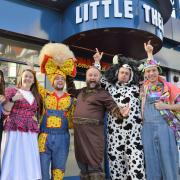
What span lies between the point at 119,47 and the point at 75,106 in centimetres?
360

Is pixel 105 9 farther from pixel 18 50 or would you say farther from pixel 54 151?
pixel 54 151

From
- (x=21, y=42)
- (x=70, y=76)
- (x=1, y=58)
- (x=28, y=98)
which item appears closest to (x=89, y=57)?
(x=21, y=42)

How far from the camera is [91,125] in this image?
333 centimetres

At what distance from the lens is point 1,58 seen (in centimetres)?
583

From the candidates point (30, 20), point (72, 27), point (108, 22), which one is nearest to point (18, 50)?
point (30, 20)

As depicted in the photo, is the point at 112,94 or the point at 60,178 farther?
the point at 112,94

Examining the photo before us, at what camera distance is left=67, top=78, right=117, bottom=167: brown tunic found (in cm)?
325

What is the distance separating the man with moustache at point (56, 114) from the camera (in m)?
3.35

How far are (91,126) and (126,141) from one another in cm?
47

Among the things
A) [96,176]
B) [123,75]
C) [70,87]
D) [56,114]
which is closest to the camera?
[96,176]

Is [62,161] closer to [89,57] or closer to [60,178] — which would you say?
[60,178]

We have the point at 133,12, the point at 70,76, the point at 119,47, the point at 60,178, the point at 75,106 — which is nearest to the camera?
→ the point at 60,178

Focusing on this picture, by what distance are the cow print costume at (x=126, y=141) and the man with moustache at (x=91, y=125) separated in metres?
0.15

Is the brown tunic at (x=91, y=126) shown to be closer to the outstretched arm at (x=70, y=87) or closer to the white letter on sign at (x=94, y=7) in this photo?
the outstretched arm at (x=70, y=87)
